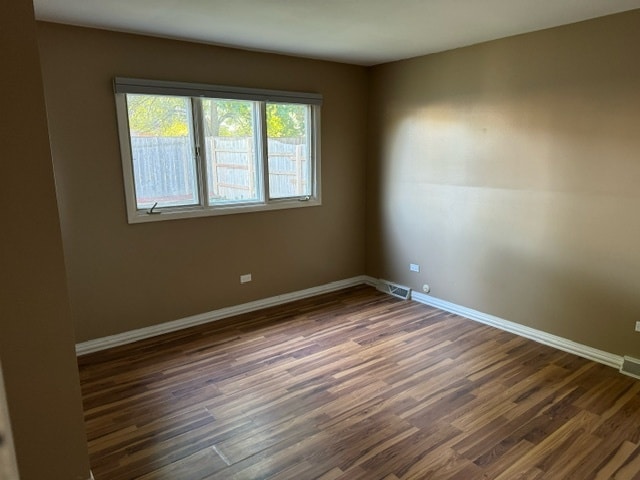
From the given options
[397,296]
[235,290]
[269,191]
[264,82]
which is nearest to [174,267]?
[235,290]

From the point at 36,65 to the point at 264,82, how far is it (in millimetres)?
2670

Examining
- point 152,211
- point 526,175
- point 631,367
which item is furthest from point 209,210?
point 631,367

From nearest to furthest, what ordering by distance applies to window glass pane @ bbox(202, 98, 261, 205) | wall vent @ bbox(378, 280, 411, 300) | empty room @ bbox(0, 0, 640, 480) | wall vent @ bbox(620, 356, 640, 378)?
1. empty room @ bbox(0, 0, 640, 480)
2. wall vent @ bbox(620, 356, 640, 378)
3. window glass pane @ bbox(202, 98, 261, 205)
4. wall vent @ bbox(378, 280, 411, 300)

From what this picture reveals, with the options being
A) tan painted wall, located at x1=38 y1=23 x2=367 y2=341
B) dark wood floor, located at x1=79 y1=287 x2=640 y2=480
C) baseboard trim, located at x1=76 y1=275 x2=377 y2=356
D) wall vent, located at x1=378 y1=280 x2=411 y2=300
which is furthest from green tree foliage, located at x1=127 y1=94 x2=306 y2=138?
wall vent, located at x1=378 y1=280 x2=411 y2=300

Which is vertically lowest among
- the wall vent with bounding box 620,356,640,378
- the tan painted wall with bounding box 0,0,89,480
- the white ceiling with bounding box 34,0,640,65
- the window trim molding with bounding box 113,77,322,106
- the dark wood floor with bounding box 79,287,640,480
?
the dark wood floor with bounding box 79,287,640,480

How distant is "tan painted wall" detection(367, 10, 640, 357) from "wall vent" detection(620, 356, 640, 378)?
0.06 metres

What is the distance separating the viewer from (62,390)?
181 centimetres

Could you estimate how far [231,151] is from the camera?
4023 mm

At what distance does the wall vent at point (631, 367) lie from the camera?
2998mm

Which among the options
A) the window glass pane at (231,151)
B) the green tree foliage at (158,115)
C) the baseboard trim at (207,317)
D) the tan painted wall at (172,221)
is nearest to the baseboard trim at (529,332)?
the baseboard trim at (207,317)

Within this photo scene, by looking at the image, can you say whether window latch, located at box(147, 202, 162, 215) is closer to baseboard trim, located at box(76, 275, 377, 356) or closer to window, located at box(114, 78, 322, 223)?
window, located at box(114, 78, 322, 223)

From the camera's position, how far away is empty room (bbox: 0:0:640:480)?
2121 millimetres

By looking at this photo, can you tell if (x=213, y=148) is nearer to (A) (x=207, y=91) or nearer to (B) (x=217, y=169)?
(B) (x=217, y=169)

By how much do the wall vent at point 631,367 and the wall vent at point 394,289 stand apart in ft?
6.67
